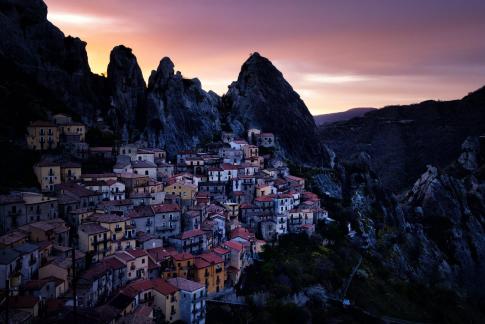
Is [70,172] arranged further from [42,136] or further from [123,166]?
[123,166]

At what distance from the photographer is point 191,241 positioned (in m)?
62.4

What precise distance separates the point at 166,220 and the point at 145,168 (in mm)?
13673

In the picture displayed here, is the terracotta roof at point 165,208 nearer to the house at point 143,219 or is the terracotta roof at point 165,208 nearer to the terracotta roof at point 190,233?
the house at point 143,219

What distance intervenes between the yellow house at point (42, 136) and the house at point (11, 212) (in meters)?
17.3

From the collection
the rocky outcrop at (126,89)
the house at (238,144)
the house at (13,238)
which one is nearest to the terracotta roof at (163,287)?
the house at (13,238)

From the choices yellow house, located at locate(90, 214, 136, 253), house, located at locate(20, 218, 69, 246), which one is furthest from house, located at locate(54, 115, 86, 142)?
house, located at locate(20, 218, 69, 246)

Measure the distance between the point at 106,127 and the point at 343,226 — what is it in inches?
1765

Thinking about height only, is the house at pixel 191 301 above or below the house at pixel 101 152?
below

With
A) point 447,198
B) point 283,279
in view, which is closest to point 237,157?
point 283,279

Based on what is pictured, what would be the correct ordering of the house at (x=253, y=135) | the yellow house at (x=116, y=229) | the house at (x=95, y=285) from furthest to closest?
the house at (x=253, y=135), the yellow house at (x=116, y=229), the house at (x=95, y=285)

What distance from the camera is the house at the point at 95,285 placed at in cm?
4441

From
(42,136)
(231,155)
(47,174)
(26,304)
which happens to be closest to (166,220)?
(47,174)

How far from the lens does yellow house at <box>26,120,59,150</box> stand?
6906cm

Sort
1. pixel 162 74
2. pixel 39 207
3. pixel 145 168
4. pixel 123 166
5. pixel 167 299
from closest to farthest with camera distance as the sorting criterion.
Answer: pixel 167 299, pixel 39 207, pixel 123 166, pixel 145 168, pixel 162 74
